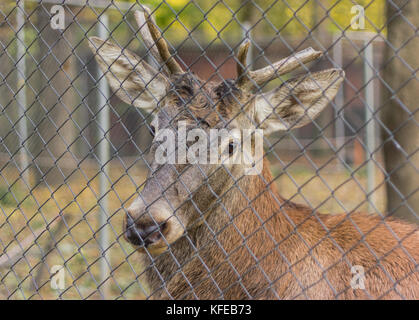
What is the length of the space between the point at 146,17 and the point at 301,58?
3.44 feet

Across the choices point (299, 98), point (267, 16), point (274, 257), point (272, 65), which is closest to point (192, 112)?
point (272, 65)

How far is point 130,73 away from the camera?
4031 millimetres

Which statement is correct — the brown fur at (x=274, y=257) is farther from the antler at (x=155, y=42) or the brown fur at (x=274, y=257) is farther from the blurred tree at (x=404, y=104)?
the blurred tree at (x=404, y=104)

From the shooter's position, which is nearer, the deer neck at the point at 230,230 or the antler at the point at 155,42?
the antler at the point at 155,42

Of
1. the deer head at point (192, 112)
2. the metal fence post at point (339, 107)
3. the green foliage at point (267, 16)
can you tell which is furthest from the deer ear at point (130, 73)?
the metal fence post at point (339, 107)

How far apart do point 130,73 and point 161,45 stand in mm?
494

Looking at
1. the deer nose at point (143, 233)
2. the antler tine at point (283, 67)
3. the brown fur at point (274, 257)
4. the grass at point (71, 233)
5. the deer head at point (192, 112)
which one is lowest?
the grass at point (71, 233)

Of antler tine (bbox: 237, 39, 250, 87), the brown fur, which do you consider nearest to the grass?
the brown fur

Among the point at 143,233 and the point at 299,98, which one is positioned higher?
the point at 299,98

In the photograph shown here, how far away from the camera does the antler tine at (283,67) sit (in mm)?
3215

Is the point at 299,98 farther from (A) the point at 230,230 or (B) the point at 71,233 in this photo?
(B) the point at 71,233

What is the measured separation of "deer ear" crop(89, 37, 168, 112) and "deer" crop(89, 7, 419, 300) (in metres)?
0.01

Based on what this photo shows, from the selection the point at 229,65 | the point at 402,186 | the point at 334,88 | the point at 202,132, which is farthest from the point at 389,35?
the point at 229,65

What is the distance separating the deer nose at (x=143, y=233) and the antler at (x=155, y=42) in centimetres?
124
